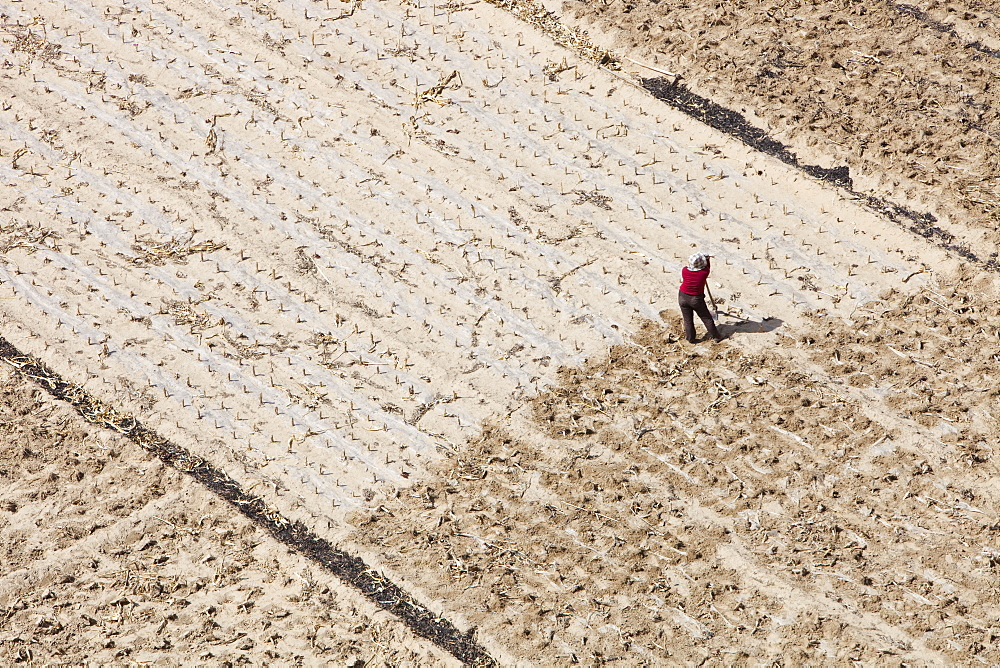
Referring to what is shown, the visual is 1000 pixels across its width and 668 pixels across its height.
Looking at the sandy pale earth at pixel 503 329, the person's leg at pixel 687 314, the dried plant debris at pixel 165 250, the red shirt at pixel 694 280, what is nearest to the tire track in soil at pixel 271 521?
the sandy pale earth at pixel 503 329

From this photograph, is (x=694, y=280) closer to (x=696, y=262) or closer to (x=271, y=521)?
(x=696, y=262)

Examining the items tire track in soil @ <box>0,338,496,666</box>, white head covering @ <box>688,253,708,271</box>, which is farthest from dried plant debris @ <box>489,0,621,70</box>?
tire track in soil @ <box>0,338,496,666</box>

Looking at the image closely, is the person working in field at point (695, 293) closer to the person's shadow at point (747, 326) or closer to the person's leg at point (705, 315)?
the person's leg at point (705, 315)

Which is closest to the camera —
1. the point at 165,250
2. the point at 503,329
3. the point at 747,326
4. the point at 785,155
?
the point at 747,326

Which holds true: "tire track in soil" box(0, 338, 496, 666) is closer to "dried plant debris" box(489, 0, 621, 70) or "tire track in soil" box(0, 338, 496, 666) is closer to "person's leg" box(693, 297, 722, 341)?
"person's leg" box(693, 297, 722, 341)

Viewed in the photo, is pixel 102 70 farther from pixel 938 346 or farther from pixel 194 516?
pixel 938 346

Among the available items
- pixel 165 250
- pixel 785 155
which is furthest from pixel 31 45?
pixel 785 155
